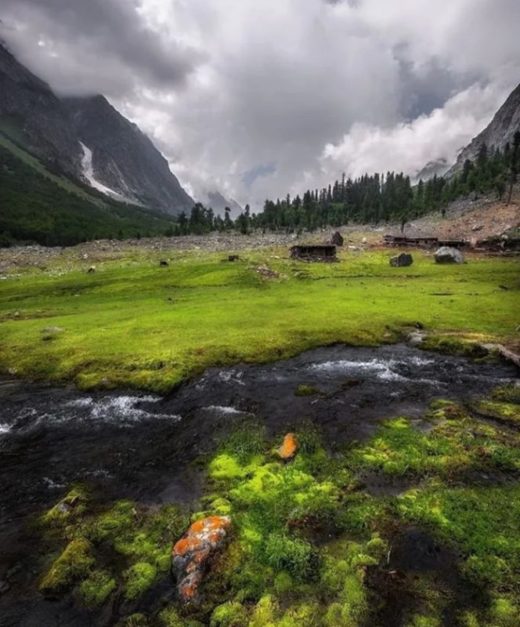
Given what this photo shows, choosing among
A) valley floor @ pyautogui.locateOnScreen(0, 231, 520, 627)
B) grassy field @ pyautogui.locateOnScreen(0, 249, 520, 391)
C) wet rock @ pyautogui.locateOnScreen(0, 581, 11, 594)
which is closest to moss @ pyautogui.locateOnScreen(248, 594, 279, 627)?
valley floor @ pyautogui.locateOnScreen(0, 231, 520, 627)

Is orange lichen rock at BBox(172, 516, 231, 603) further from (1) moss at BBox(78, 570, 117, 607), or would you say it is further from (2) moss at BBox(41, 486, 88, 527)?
(2) moss at BBox(41, 486, 88, 527)

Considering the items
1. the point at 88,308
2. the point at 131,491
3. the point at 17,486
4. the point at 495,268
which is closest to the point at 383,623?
the point at 131,491

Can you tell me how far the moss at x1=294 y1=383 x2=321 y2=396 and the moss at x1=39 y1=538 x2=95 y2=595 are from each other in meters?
17.8

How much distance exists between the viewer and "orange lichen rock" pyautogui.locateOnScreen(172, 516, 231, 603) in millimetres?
14969

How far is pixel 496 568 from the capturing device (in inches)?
597

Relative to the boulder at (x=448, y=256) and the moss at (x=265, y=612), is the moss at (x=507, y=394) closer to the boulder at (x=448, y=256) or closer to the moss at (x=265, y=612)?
the moss at (x=265, y=612)

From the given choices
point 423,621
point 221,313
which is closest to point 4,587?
point 423,621

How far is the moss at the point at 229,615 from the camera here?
13531 millimetres

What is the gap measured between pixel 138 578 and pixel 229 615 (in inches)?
146

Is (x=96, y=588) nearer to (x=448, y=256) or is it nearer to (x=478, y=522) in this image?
(x=478, y=522)

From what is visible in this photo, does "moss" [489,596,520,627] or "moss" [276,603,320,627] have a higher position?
"moss" [489,596,520,627]

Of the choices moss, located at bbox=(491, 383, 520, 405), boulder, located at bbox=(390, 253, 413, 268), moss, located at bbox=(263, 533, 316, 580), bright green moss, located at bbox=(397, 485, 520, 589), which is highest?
boulder, located at bbox=(390, 253, 413, 268)

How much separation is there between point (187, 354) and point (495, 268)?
78957mm

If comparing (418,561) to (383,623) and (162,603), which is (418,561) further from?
(162,603)
